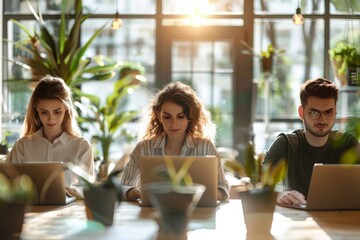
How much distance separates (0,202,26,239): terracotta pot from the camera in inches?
94.3

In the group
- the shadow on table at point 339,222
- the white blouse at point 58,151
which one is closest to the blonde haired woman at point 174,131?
the white blouse at point 58,151

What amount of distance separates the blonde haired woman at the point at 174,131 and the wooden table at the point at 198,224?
2.07 ft

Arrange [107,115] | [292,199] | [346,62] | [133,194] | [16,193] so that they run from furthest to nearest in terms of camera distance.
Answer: [107,115] → [346,62] → [133,194] → [292,199] → [16,193]

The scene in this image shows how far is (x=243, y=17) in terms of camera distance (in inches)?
292

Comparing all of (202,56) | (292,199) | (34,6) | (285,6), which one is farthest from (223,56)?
(292,199)

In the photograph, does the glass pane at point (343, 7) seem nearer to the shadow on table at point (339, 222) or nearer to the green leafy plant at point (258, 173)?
the shadow on table at point (339, 222)

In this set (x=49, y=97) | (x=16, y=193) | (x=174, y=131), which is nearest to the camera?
(x=16, y=193)

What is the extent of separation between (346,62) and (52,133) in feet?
10.8

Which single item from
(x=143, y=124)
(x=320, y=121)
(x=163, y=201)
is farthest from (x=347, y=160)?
(x=163, y=201)

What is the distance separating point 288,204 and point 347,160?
59 cm

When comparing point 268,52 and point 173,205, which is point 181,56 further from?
point 173,205

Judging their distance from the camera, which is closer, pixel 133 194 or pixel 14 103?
pixel 133 194

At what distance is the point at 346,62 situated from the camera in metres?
6.58

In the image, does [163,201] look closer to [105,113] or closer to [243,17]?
[105,113]
